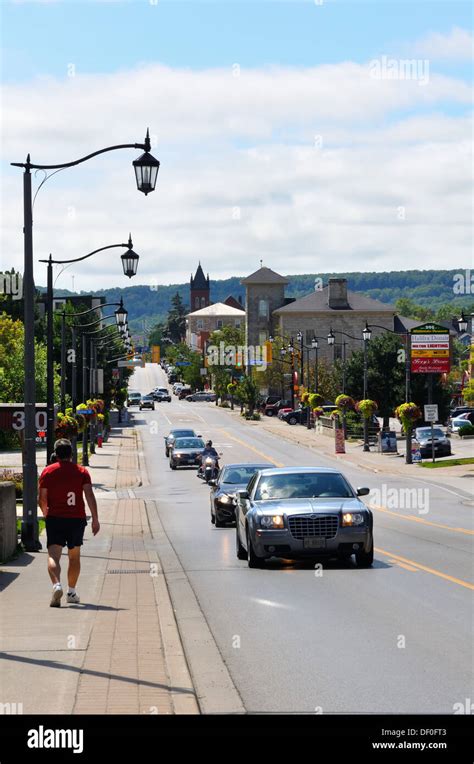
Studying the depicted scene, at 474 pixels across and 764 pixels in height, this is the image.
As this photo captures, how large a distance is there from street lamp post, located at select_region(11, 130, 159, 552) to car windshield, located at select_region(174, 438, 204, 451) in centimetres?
3672

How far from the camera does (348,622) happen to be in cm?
1288

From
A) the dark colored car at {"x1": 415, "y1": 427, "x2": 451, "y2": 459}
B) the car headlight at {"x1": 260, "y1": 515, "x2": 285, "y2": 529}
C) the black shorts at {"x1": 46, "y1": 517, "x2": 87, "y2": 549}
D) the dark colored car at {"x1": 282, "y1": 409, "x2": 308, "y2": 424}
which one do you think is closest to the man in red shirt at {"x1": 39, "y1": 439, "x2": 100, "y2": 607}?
the black shorts at {"x1": 46, "y1": 517, "x2": 87, "y2": 549}

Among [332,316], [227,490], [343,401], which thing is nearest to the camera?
[227,490]

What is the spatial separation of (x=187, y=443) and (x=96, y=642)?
47477 millimetres

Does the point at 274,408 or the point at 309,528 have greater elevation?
the point at 309,528

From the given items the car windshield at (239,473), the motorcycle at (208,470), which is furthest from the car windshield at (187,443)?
→ the car windshield at (239,473)

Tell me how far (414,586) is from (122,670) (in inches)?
267

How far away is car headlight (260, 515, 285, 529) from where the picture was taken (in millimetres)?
17188

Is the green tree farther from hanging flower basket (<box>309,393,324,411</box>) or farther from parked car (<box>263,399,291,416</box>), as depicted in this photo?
parked car (<box>263,399,291,416</box>)

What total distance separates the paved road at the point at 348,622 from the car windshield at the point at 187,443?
31.0 m

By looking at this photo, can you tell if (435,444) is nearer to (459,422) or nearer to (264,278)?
(459,422)

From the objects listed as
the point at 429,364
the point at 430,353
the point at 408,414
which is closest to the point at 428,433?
the point at 429,364

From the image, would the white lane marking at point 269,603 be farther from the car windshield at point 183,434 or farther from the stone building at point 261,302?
the stone building at point 261,302
